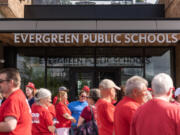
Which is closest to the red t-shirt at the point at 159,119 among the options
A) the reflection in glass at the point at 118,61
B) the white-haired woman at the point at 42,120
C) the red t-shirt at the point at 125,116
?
the red t-shirt at the point at 125,116

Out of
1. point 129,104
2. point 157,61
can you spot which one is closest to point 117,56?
point 157,61

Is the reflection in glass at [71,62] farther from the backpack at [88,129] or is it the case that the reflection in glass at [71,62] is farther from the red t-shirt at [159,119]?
the red t-shirt at [159,119]

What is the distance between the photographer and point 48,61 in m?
13.3

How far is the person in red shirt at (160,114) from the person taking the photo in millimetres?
2684

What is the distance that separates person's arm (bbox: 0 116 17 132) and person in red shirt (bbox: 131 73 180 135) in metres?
1.26

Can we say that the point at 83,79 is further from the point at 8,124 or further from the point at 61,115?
the point at 8,124

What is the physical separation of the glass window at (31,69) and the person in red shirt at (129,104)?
32.5 feet

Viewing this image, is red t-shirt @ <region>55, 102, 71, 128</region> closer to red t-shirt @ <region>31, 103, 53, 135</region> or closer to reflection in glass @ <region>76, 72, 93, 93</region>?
red t-shirt @ <region>31, 103, 53, 135</region>

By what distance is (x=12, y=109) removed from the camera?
10.5 feet

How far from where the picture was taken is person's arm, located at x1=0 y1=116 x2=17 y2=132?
3135mm

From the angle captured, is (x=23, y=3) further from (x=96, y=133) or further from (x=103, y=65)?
(x=96, y=133)

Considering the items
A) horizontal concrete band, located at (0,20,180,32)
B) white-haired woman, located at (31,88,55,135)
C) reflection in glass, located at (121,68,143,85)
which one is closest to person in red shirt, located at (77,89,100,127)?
white-haired woman, located at (31,88,55,135)

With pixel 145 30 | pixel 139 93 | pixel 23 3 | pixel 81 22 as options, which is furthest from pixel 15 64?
pixel 139 93

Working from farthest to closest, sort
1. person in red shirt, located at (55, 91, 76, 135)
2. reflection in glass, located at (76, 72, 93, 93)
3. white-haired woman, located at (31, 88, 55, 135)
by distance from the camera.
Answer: reflection in glass, located at (76, 72, 93, 93) → person in red shirt, located at (55, 91, 76, 135) → white-haired woman, located at (31, 88, 55, 135)
